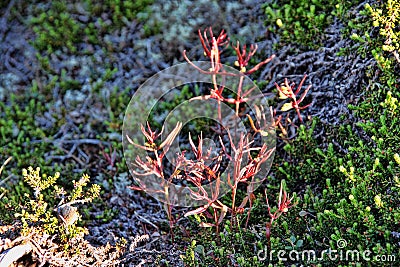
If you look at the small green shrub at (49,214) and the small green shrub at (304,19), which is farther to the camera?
the small green shrub at (304,19)

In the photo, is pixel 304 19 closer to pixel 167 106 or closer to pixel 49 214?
pixel 167 106

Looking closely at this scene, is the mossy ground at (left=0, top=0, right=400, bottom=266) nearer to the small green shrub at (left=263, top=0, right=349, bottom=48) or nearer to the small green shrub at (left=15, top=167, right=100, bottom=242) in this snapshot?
the small green shrub at (left=263, top=0, right=349, bottom=48)

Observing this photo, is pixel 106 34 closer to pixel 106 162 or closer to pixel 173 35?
Answer: pixel 173 35

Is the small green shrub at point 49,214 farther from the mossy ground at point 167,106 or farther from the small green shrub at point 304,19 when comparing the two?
the small green shrub at point 304,19

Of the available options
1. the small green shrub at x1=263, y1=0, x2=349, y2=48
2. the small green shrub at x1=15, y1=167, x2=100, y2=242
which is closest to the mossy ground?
the small green shrub at x1=263, y1=0, x2=349, y2=48

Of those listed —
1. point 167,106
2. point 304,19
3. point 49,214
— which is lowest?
point 49,214

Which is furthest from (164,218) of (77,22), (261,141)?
(77,22)

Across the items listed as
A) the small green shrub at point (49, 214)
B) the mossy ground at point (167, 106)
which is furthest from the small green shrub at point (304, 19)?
the small green shrub at point (49, 214)

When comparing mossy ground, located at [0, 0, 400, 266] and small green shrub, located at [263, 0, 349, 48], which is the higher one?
small green shrub, located at [263, 0, 349, 48]

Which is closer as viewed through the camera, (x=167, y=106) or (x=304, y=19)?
(x=304, y=19)

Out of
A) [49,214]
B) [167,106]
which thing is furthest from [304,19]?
[49,214]
